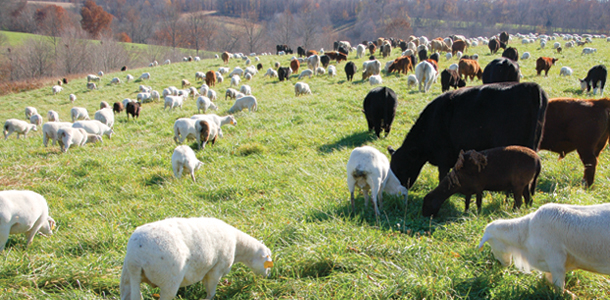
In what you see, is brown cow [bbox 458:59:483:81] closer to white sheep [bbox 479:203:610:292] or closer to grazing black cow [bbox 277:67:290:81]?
grazing black cow [bbox 277:67:290:81]

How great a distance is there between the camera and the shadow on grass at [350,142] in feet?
26.6

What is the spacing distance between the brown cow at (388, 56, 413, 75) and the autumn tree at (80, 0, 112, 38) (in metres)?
75.1

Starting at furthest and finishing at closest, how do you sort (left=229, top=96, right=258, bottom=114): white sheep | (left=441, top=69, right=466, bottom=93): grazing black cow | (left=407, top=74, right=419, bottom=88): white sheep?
1. (left=407, top=74, right=419, bottom=88): white sheep
2. (left=229, top=96, right=258, bottom=114): white sheep
3. (left=441, top=69, right=466, bottom=93): grazing black cow

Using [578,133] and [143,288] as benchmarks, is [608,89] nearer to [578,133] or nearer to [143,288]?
[578,133]

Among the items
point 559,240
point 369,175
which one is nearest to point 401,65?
point 369,175

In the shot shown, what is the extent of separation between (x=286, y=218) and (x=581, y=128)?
454 centimetres

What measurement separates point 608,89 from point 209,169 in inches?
581

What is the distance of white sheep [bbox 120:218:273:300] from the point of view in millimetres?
2580

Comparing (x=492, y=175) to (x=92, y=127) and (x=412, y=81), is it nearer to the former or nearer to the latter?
(x=92, y=127)

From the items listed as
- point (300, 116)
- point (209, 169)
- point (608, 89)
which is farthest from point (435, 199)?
point (608, 89)

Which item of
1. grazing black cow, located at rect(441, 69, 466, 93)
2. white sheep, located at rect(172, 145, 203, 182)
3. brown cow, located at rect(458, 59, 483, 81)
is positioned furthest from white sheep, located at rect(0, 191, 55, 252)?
brown cow, located at rect(458, 59, 483, 81)

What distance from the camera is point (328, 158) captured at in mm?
7195

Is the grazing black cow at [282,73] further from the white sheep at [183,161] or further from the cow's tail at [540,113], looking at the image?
the cow's tail at [540,113]

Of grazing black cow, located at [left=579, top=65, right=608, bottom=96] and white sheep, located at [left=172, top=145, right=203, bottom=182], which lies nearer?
white sheep, located at [left=172, top=145, right=203, bottom=182]
